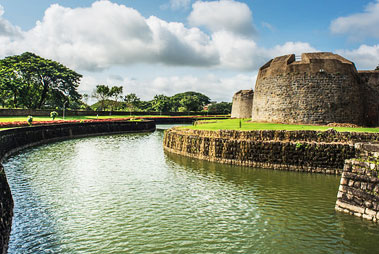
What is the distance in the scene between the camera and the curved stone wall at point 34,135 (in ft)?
27.9

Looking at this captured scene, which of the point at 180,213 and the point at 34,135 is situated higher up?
the point at 34,135

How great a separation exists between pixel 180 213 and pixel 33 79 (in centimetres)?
5773

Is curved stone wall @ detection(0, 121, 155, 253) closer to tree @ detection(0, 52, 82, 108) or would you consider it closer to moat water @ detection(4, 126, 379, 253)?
moat water @ detection(4, 126, 379, 253)

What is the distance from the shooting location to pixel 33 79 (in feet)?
189

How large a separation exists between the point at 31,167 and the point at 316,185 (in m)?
16.4

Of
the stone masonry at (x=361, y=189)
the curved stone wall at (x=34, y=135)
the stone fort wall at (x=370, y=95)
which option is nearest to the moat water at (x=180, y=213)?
the stone masonry at (x=361, y=189)

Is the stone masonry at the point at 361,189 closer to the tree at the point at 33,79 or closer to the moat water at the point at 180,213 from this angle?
the moat water at the point at 180,213

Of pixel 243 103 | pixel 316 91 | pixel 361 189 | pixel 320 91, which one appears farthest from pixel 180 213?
pixel 243 103

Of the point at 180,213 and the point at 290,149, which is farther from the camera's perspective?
the point at 290,149

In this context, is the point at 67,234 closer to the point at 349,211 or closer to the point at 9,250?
the point at 9,250

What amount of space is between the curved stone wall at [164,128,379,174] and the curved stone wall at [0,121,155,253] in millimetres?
12795

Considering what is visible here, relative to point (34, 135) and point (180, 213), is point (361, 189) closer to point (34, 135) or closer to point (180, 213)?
point (180, 213)

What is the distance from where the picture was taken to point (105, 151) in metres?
26.0

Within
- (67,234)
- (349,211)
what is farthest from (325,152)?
(67,234)
